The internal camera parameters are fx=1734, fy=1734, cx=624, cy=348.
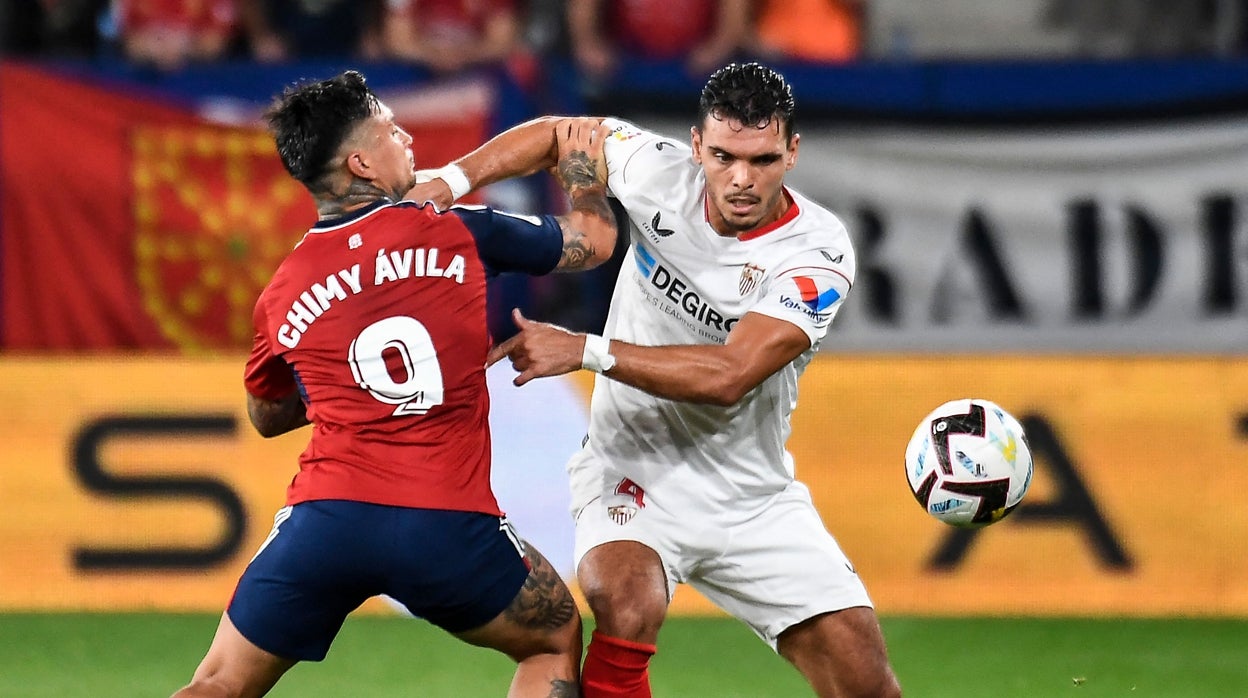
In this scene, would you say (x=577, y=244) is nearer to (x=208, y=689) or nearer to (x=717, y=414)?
(x=717, y=414)

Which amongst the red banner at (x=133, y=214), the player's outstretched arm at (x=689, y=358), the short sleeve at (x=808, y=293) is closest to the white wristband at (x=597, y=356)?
the player's outstretched arm at (x=689, y=358)

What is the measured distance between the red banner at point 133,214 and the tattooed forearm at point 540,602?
5.68 m

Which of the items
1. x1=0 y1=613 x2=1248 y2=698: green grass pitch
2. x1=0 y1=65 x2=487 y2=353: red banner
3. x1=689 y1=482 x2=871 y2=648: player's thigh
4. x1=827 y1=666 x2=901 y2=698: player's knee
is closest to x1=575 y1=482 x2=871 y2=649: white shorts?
x1=689 y1=482 x2=871 y2=648: player's thigh

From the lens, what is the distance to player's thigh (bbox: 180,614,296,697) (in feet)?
14.3

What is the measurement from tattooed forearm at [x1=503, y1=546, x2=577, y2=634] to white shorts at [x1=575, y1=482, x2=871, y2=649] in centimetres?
64

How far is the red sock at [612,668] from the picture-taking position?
4.93 metres

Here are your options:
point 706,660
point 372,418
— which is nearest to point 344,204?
point 372,418

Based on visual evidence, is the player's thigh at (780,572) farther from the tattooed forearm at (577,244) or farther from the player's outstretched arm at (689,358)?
the tattooed forearm at (577,244)

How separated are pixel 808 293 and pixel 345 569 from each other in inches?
60.6

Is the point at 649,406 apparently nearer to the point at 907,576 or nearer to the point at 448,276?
the point at 448,276

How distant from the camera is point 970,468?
5.25 m

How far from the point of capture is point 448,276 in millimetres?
4445

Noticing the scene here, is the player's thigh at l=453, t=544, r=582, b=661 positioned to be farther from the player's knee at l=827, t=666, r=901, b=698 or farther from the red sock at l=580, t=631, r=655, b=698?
the player's knee at l=827, t=666, r=901, b=698

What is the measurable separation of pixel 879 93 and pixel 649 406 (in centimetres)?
519
